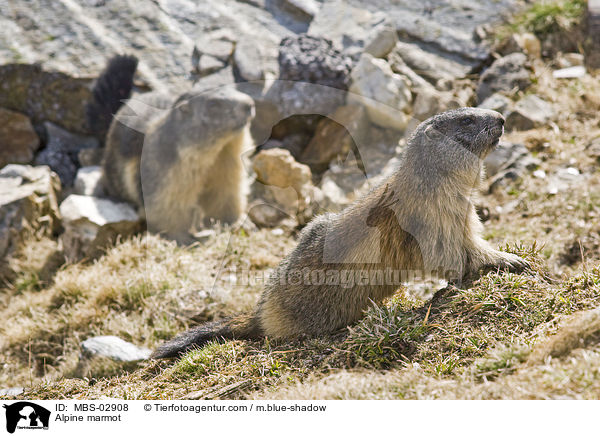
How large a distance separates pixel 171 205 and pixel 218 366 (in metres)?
4.59

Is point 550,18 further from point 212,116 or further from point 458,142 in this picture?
point 458,142

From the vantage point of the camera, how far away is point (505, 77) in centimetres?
1013

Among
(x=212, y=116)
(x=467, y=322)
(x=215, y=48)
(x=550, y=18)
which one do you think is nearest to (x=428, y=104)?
(x=212, y=116)

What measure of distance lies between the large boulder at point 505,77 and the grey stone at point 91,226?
645 centimetres

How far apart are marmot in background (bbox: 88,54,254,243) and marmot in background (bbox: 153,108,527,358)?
387 centimetres

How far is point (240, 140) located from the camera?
8.95 metres

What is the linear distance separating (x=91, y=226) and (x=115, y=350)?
3.02 meters

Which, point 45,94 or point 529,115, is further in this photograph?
point 45,94

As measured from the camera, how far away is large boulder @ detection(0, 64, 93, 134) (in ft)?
34.7

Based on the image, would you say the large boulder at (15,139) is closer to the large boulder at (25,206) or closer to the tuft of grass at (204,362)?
the large boulder at (25,206)

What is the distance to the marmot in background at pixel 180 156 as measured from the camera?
849cm

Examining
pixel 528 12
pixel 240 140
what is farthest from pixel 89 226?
pixel 528 12

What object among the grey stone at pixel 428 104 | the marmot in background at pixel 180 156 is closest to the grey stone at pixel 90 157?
the marmot in background at pixel 180 156

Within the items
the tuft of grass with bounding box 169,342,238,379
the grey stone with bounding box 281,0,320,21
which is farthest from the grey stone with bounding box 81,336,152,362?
the grey stone with bounding box 281,0,320,21
